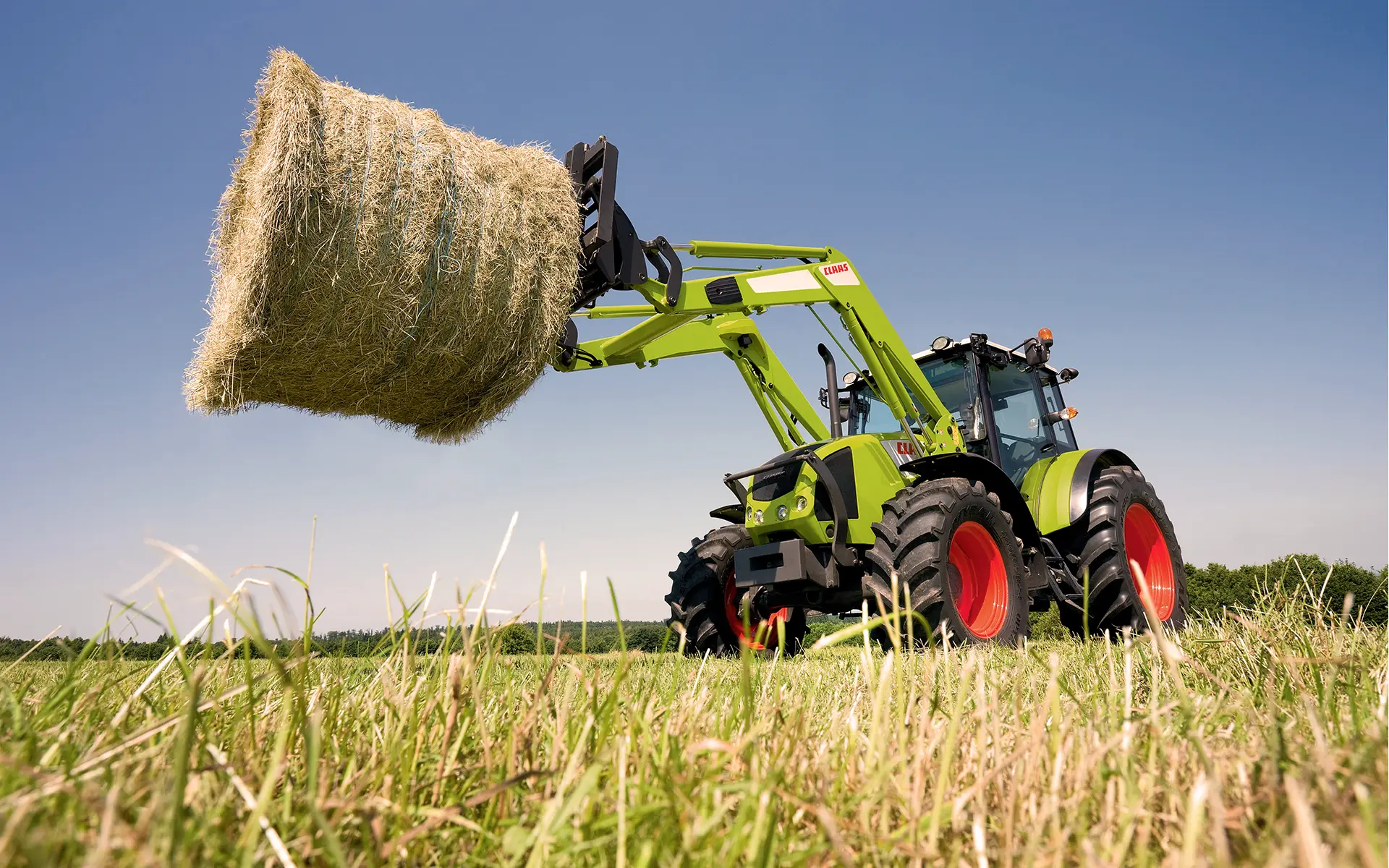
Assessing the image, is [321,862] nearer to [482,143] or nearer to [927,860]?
[927,860]

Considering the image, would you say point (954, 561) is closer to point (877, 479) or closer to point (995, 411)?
point (877, 479)

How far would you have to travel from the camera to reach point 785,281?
612cm

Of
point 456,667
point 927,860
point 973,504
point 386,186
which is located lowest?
point 927,860

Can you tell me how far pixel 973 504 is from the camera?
5.55 meters

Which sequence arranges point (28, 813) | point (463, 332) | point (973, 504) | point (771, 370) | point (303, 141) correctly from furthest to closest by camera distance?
point (771, 370)
point (973, 504)
point (463, 332)
point (303, 141)
point (28, 813)

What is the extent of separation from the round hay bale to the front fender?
447cm

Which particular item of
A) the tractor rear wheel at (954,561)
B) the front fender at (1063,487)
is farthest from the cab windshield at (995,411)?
the tractor rear wheel at (954,561)

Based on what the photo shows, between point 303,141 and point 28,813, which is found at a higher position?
point 303,141

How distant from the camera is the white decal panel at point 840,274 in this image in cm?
639

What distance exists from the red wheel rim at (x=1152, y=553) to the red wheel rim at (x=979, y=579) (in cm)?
236

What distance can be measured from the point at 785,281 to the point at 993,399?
105 inches

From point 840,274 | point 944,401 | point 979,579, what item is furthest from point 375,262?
point 944,401

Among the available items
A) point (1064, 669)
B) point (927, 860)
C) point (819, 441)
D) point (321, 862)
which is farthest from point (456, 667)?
point (819, 441)

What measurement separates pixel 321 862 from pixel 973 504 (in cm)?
522
